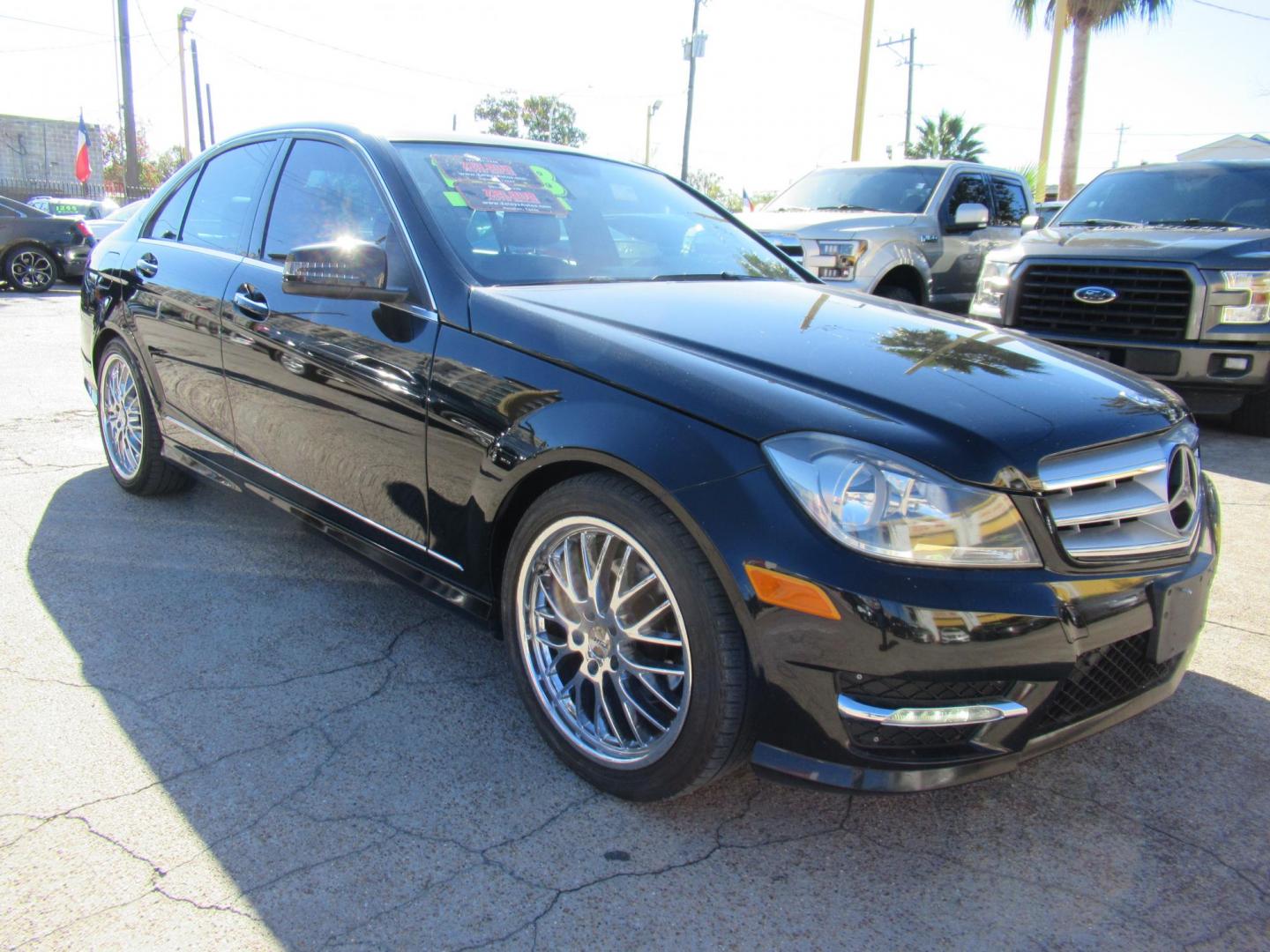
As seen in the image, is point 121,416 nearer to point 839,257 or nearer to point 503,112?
point 839,257

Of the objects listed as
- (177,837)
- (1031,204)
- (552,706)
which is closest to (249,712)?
(177,837)

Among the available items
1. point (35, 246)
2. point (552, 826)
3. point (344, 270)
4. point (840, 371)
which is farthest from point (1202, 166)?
point (35, 246)

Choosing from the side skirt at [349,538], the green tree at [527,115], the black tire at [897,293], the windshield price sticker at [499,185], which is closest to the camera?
the side skirt at [349,538]

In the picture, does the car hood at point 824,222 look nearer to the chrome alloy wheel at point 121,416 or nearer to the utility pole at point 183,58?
the chrome alloy wheel at point 121,416

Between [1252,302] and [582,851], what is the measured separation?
571 cm

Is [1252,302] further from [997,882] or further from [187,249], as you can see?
[187,249]

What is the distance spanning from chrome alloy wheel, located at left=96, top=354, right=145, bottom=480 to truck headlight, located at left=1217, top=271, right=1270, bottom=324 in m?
6.09

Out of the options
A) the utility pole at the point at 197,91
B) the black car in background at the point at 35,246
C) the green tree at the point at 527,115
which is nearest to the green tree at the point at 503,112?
the green tree at the point at 527,115

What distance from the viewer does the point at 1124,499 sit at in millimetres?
2236

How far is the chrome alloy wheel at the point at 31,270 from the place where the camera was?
14.0 meters

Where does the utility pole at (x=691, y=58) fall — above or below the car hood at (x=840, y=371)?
above

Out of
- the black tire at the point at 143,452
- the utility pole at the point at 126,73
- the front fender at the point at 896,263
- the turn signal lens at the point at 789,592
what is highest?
the utility pole at the point at 126,73

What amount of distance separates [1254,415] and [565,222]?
5.62 m

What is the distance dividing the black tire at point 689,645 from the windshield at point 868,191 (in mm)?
7114
